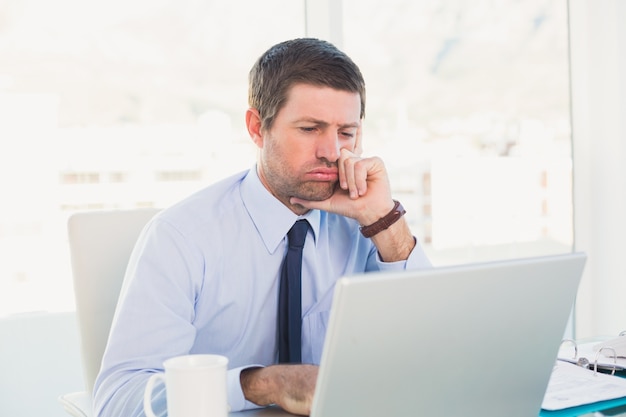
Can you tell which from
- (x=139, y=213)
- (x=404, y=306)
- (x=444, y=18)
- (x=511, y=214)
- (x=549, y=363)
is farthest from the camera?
(x=511, y=214)

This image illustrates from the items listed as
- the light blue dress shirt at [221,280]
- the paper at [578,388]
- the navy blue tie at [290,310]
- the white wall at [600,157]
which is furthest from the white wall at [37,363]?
the white wall at [600,157]

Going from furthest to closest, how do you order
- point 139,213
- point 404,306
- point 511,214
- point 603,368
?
point 511,214
point 139,213
point 603,368
point 404,306

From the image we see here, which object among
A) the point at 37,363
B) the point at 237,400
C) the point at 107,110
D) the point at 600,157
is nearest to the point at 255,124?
the point at 237,400

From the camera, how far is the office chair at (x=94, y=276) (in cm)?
171

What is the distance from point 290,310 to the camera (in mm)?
1578

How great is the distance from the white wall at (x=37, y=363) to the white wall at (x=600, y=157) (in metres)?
2.21

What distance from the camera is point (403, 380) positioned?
3.09 ft

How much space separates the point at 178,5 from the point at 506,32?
4.94 feet

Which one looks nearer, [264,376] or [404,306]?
[404,306]

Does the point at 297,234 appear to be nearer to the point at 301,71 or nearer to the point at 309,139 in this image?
the point at 309,139

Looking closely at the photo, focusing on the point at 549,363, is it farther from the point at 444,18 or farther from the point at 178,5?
the point at 444,18

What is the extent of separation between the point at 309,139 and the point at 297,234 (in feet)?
0.68

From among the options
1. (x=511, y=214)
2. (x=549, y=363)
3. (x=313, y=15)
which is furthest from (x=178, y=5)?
(x=549, y=363)

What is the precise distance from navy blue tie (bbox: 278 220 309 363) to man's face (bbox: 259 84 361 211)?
0.15 metres
